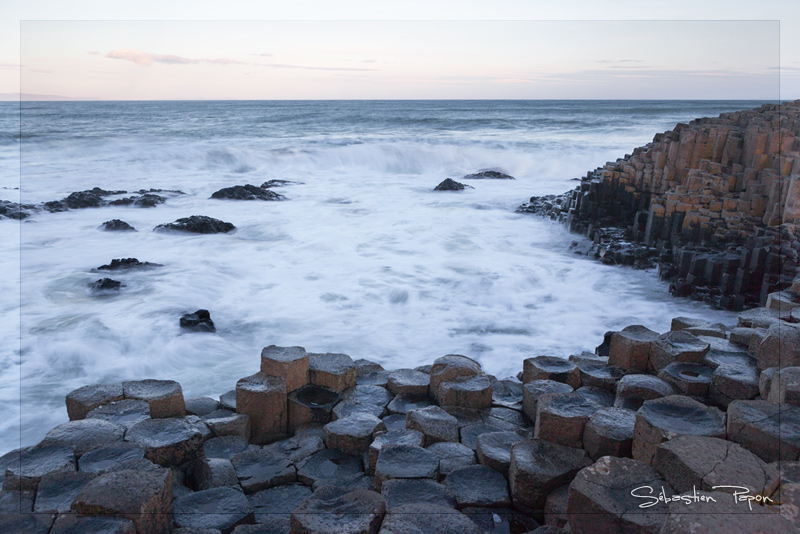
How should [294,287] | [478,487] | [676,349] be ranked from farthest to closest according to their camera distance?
[294,287] < [676,349] < [478,487]

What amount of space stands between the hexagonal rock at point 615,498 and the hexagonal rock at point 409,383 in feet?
5.52

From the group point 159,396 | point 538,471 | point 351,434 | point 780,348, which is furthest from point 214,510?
point 780,348

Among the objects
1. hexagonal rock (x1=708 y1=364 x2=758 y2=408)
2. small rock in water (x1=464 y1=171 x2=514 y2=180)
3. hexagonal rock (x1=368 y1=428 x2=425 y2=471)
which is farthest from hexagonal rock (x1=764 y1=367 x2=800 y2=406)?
small rock in water (x1=464 y1=171 x2=514 y2=180)

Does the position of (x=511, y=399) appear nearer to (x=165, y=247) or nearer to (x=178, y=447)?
(x=178, y=447)

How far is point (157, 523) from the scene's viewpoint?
221cm

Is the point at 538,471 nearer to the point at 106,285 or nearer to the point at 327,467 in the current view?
the point at 327,467

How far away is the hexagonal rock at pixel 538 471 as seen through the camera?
8.30ft

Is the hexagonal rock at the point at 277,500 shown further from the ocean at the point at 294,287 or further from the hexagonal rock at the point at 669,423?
the ocean at the point at 294,287

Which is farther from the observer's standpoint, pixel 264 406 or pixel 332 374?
pixel 332 374

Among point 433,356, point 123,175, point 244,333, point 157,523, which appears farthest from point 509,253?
point 123,175

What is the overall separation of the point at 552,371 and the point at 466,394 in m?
0.68

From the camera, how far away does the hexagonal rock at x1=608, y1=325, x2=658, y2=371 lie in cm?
384

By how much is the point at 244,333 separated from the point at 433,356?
7.23 feet

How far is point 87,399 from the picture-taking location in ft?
11.0
